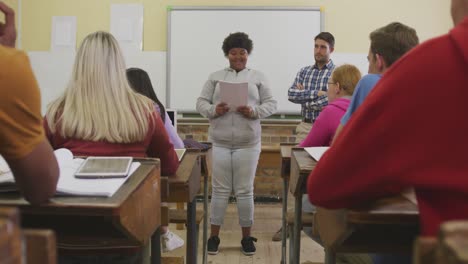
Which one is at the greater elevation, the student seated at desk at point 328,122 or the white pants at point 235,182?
the student seated at desk at point 328,122

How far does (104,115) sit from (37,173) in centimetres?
84

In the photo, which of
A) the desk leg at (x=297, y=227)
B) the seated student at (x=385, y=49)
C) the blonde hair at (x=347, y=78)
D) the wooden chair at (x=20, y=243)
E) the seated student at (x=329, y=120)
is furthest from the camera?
the blonde hair at (x=347, y=78)

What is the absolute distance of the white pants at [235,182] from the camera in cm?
371

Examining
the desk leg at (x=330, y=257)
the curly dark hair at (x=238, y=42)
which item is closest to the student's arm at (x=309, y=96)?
the curly dark hair at (x=238, y=42)

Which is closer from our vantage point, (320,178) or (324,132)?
(320,178)

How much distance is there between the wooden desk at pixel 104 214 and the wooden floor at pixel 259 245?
1.83 meters

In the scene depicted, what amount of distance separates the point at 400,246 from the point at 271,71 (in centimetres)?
393

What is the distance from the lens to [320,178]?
1.17 metres

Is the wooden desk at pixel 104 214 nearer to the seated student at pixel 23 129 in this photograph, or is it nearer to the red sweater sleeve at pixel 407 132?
the seated student at pixel 23 129

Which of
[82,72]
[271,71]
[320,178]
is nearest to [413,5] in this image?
[271,71]

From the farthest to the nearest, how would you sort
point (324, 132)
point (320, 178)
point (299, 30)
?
point (299, 30), point (324, 132), point (320, 178)

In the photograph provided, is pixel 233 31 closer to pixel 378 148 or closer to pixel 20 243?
pixel 378 148

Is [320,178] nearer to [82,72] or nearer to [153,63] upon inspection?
[82,72]

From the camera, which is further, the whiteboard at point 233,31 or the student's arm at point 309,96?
the whiteboard at point 233,31
